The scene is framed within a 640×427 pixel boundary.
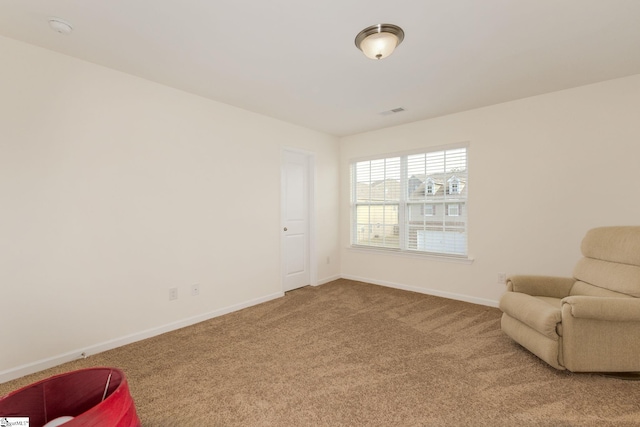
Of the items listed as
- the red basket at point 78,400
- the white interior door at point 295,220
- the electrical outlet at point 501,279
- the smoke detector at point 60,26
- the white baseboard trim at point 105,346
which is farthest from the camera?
the white interior door at point 295,220

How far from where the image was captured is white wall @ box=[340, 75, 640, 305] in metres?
3.01

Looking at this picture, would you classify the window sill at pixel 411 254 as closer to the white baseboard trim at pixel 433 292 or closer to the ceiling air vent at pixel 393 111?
the white baseboard trim at pixel 433 292

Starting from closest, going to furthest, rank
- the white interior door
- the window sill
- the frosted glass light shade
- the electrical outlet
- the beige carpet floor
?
the beige carpet floor < the frosted glass light shade < the electrical outlet < the window sill < the white interior door

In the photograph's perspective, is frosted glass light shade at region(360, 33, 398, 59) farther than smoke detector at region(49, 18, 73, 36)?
Yes

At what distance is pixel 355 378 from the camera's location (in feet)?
7.27

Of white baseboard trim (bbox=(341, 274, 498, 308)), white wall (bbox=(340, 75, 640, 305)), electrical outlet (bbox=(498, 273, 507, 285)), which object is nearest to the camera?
white wall (bbox=(340, 75, 640, 305))

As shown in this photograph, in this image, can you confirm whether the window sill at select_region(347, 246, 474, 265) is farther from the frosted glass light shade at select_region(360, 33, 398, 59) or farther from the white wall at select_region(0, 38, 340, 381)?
the frosted glass light shade at select_region(360, 33, 398, 59)

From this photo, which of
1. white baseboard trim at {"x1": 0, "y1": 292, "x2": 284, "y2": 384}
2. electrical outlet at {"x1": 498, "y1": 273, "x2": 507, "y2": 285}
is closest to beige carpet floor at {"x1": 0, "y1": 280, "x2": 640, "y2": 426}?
white baseboard trim at {"x1": 0, "y1": 292, "x2": 284, "y2": 384}

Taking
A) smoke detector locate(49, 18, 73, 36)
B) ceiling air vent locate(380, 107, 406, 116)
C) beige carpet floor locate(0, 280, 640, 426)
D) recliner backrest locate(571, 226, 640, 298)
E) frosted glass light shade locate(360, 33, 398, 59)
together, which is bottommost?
beige carpet floor locate(0, 280, 640, 426)

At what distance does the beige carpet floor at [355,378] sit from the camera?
71.6 inches

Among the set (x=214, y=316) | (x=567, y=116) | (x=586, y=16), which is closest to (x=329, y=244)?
(x=214, y=316)

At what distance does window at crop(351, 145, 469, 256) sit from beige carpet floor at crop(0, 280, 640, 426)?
127cm

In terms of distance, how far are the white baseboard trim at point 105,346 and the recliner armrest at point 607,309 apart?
3274 mm

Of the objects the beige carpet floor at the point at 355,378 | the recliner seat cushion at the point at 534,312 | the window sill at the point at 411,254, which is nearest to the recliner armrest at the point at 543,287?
the recliner seat cushion at the point at 534,312
